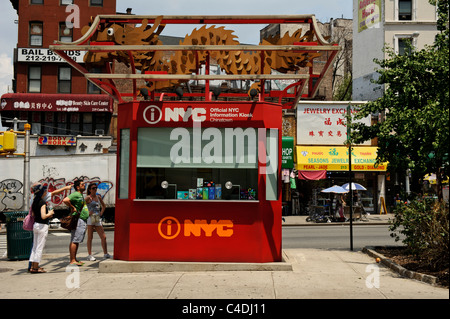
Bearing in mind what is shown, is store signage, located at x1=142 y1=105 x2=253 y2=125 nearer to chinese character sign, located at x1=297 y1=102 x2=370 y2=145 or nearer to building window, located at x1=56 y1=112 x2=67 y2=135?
chinese character sign, located at x1=297 y1=102 x2=370 y2=145

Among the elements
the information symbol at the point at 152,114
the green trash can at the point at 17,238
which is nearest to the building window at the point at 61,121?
the green trash can at the point at 17,238

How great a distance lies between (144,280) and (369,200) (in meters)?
24.7

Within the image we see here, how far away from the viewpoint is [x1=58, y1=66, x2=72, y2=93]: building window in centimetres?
3388

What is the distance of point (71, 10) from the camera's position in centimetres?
3444

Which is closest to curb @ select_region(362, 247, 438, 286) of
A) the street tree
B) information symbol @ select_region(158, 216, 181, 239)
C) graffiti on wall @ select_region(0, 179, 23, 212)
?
the street tree

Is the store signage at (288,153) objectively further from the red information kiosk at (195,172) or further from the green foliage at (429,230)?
the red information kiosk at (195,172)

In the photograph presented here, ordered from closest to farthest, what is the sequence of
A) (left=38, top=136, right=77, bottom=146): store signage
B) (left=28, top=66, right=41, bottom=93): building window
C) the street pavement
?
the street pavement < (left=38, top=136, right=77, bottom=146): store signage < (left=28, top=66, right=41, bottom=93): building window

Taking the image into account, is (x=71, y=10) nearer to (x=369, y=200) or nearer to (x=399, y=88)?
(x=369, y=200)

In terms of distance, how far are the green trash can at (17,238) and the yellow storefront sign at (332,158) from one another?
64.3ft

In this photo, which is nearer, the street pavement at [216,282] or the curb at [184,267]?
the street pavement at [216,282]

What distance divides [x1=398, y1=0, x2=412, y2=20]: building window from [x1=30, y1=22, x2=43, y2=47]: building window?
2484 centimetres

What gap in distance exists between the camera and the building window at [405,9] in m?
34.0

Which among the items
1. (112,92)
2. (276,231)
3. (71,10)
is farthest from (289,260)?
(71,10)
